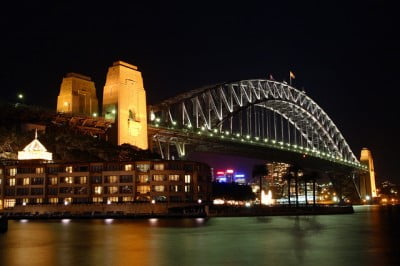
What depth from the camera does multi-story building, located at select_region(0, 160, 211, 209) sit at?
83.0 m

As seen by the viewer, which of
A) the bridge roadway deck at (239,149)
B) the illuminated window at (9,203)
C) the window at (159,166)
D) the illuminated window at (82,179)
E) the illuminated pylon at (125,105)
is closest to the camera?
the window at (159,166)

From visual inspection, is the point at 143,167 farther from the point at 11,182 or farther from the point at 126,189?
the point at 11,182

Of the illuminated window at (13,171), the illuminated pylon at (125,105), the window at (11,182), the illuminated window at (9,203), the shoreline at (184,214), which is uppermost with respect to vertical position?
the illuminated pylon at (125,105)

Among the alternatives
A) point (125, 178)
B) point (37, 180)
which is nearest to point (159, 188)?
point (125, 178)

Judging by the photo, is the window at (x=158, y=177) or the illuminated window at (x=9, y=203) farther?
the illuminated window at (x=9, y=203)

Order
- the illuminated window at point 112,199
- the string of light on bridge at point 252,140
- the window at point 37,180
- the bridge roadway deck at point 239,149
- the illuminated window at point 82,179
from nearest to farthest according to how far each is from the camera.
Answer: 1. the illuminated window at point 112,199
2. the illuminated window at point 82,179
3. the window at point 37,180
4. the bridge roadway deck at point 239,149
5. the string of light on bridge at point 252,140

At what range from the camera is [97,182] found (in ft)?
276

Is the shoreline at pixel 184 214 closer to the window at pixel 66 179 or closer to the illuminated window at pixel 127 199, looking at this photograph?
the illuminated window at pixel 127 199

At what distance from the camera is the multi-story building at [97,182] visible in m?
83.0

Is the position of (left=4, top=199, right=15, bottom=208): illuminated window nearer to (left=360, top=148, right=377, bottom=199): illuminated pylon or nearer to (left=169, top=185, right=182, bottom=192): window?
(left=169, top=185, right=182, bottom=192): window

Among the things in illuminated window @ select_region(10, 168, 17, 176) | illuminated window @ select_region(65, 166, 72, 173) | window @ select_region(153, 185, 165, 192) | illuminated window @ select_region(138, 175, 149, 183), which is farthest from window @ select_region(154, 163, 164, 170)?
illuminated window @ select_region(10, 168, 17, 176)

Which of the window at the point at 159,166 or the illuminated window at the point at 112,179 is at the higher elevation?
the window at the point at 159,166

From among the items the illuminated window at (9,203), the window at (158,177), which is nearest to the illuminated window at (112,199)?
the window at (158,177)

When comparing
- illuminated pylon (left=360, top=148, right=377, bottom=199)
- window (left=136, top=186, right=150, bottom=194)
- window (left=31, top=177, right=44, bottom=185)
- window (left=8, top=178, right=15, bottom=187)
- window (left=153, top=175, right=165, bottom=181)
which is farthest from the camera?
illuminated pylon (left=360, top=148, right=377, bottom=199)
